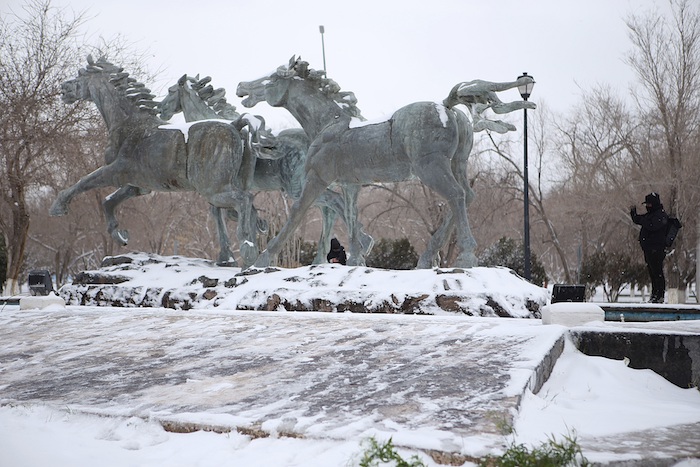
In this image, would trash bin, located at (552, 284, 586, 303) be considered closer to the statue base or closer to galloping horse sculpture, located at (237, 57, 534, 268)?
the statue base

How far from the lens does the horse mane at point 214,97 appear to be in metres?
11.6

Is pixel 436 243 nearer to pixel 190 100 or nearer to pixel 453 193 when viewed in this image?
pixel 453 193

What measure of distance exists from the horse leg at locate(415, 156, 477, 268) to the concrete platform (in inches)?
105

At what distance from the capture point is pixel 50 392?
418cm

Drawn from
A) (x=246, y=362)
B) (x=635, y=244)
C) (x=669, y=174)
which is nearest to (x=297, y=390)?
(x=246, y=362)

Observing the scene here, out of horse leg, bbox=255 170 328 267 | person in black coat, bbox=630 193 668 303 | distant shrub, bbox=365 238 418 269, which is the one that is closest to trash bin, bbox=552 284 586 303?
horse leg, bbox=255 170 328 267

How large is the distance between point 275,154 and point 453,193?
3.37 meters

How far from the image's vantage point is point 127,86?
36.1ft

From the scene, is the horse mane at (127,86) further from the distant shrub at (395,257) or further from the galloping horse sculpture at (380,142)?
the distant shrub at (395,257)

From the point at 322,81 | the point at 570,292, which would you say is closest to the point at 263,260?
the point at 322,81

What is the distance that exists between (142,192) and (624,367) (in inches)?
336

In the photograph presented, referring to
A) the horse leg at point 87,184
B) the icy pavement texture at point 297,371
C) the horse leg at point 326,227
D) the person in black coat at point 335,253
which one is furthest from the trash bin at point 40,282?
the person in black coat at point 335,253

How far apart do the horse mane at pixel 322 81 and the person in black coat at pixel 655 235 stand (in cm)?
493

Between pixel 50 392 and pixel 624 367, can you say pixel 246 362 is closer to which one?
pixel 50 392
